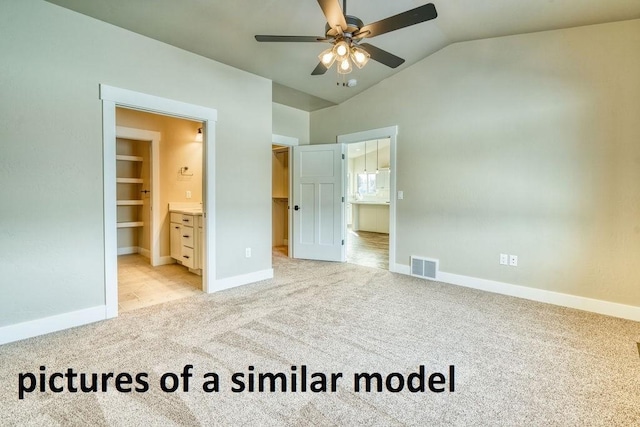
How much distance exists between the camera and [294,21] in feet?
9.43

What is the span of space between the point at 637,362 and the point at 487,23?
3239mm

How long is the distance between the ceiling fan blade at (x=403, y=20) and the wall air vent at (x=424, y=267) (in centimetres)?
290

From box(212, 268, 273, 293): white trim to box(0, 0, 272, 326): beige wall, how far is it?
1146mm

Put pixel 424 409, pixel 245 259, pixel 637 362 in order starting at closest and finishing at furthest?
pixel 424 409
pixel 637 362
pixel 245 259

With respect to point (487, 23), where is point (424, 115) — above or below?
below

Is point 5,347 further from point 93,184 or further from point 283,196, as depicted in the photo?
point 283,196

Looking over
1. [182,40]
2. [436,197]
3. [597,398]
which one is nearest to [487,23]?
[436,197]

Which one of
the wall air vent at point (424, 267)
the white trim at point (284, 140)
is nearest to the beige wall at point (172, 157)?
the white trim at point (284, 140)

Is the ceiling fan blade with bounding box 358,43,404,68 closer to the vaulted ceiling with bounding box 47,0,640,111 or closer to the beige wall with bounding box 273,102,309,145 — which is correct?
the vaulted ceiling with bounding box 47,0,640,111

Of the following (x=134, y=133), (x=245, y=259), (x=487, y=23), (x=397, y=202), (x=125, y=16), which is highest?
(x=487, y=23)

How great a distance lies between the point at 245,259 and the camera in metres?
3.81

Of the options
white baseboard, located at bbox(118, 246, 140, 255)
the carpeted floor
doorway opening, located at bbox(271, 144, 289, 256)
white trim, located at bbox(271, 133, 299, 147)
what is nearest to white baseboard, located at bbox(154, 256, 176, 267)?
white baseboard, located at bbox(118, 246, 140, 255)

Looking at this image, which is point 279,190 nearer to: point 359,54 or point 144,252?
point 144,252

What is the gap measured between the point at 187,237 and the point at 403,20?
3.70 metres
